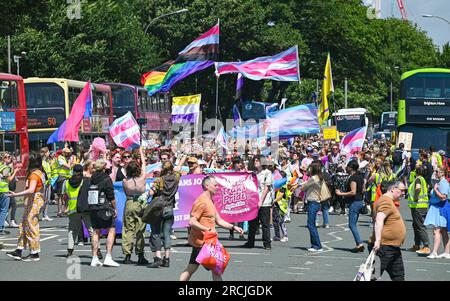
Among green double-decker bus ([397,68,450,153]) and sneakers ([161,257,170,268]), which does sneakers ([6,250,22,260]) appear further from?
green double-decker bus ([397,68,450,153])

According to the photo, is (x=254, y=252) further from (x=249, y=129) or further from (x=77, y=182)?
(x=249, y=129)

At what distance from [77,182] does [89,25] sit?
36417 millimetres

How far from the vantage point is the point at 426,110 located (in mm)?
37344

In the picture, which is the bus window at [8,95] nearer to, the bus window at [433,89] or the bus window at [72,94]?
the bus window at [72,94]

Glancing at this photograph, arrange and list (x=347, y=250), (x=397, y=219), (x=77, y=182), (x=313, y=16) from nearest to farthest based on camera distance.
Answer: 1. (x=397, y=219)
2. (x=77, y=182)
3. (x=347, y=250)
4. (x=313, y=16)

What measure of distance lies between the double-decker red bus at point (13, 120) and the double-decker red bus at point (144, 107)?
12988 millimetres

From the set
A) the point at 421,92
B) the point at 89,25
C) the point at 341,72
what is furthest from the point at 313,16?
the point at 421,92

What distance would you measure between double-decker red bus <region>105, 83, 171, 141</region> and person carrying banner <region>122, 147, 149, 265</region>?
29349 mm

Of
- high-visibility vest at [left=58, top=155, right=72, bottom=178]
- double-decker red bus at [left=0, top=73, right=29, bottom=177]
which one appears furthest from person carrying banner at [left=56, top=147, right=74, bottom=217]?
double-decker red bus at [left=0, top=73, right=29, bottom=177]

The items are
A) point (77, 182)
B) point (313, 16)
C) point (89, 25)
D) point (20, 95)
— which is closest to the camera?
point (77, 182)

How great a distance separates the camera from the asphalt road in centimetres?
1404

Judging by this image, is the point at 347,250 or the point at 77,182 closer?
the point at 77,182

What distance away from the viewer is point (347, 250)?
60.1 feet

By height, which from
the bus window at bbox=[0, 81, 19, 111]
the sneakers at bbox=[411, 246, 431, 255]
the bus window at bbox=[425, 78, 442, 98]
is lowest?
the sneakers at bbox=[411, 246, 431, 255]
